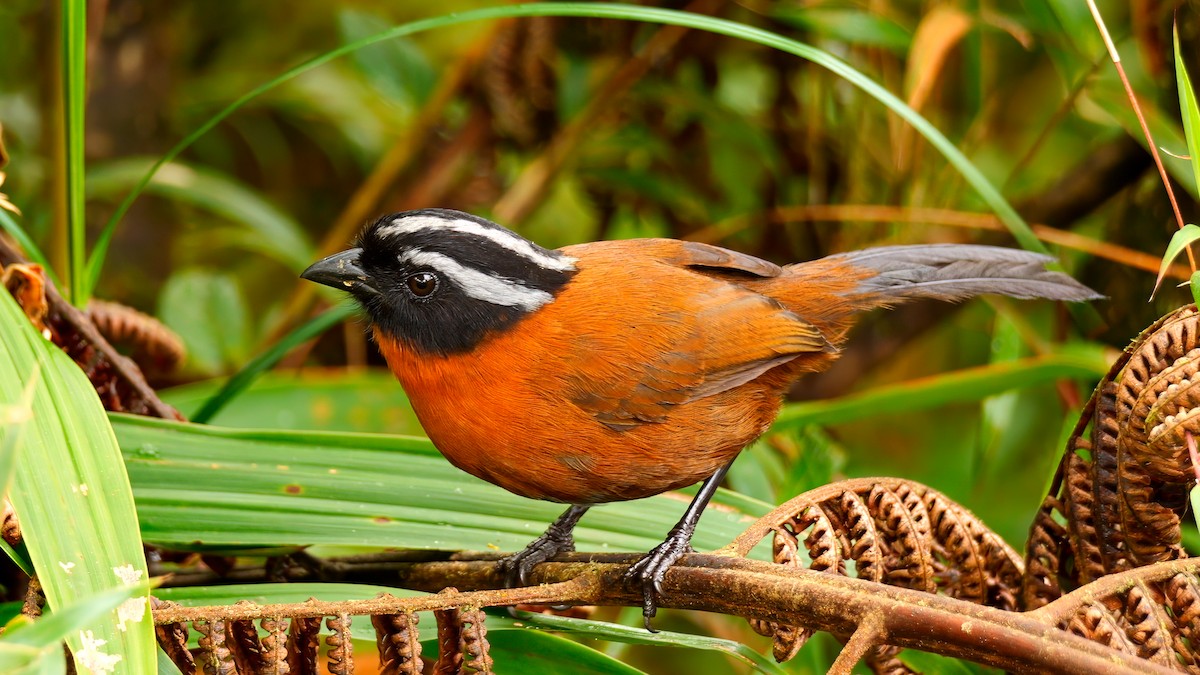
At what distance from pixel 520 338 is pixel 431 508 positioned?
0.40 metres

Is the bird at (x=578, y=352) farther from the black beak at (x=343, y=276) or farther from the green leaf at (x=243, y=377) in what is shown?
the green leaf at (x=243, y=377)

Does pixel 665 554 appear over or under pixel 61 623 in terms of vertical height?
over

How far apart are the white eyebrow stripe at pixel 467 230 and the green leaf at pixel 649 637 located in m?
0.76

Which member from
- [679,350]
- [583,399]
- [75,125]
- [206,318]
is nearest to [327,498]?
[583,399]

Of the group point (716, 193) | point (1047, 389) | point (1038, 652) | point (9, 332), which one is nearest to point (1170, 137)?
point (1047, 389)

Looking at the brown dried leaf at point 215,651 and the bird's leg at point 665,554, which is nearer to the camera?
the brown dried leaf at point 215,651

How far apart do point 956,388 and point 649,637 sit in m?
1.55

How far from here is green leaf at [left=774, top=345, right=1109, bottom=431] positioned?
3076 mm

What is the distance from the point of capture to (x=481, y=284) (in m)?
2.40

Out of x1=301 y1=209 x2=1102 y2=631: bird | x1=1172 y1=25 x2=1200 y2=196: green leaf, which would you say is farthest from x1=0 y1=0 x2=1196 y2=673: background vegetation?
x1=1172 y1=25 x2=1200 y2=196: green leaf

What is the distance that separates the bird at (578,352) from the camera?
2289 millimetres

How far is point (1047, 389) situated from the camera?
4395mm

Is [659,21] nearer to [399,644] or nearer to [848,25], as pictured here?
[399,644]

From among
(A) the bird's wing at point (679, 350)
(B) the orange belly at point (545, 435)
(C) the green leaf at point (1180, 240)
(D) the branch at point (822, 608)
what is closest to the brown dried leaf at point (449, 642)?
(D) the branch at point (822, 608)
